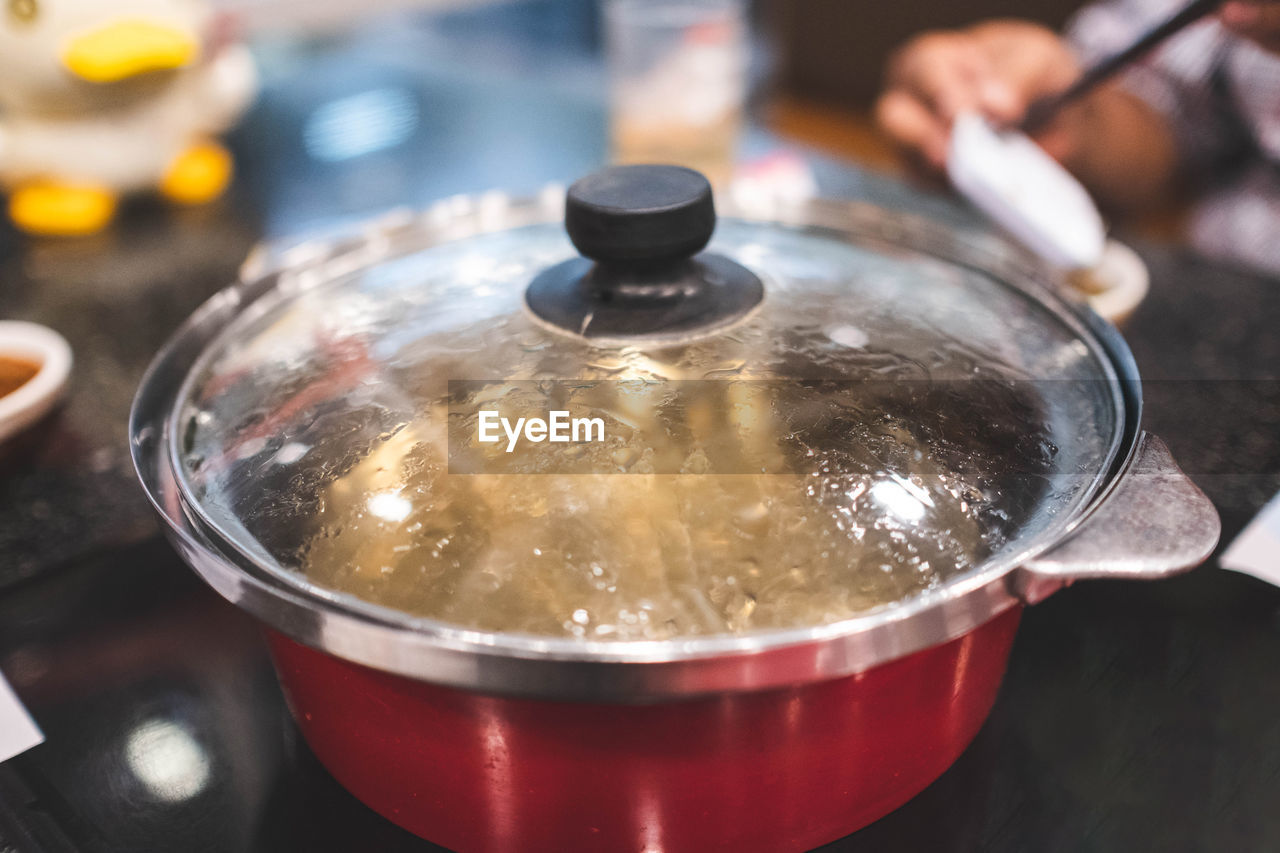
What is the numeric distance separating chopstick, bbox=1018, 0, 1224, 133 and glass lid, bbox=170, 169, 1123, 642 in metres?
0.45

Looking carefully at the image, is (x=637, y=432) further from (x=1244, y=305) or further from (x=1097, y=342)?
(x=1244, y=305)

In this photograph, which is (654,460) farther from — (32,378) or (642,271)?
(32,378)

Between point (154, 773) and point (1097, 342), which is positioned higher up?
point (1097, 342)

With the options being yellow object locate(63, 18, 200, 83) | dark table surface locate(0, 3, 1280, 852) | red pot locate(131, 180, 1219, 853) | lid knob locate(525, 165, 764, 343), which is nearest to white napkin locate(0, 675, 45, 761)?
dark table surface locate(0, 3, 1280, 852)

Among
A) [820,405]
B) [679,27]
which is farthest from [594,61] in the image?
[820,405]

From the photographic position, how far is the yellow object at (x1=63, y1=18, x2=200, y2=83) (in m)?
1.43

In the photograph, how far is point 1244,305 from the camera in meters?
1.29

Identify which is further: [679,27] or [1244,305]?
[679,27]

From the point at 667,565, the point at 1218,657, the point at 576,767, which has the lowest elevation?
the point at 1218,657

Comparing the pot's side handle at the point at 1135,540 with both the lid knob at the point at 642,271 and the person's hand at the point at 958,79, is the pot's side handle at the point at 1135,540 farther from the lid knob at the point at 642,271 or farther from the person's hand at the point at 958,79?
the person's hand at the point at 958,79

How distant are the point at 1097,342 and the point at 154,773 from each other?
0.83 metres

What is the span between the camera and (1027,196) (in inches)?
48.4

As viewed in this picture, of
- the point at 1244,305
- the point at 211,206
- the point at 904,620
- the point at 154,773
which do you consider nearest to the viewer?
the point at 904,620

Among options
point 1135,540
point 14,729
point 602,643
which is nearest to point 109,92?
point 14,729
